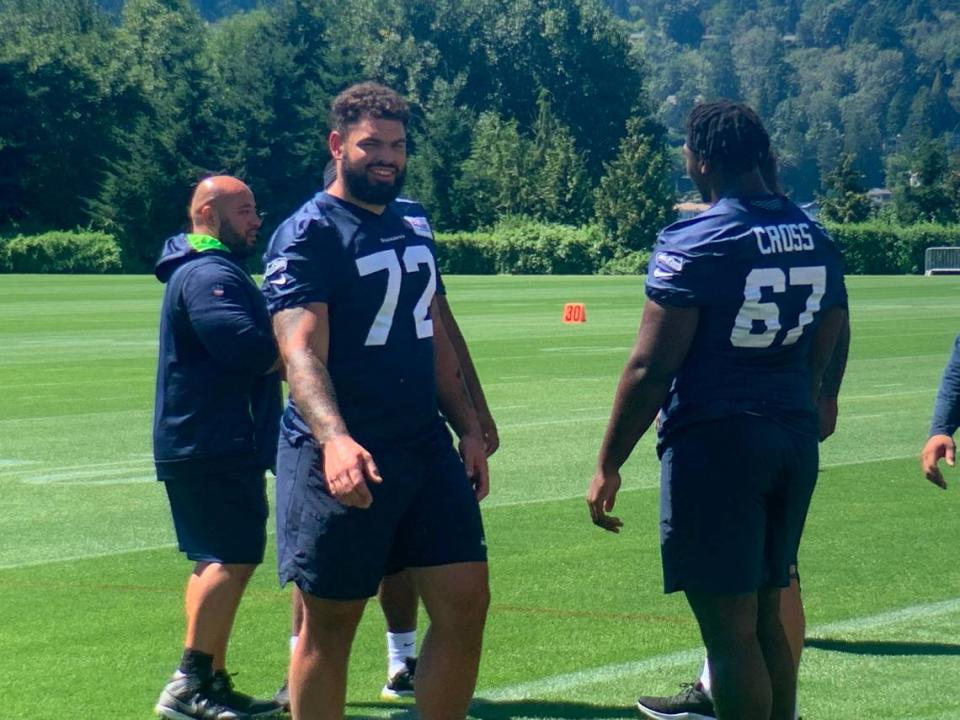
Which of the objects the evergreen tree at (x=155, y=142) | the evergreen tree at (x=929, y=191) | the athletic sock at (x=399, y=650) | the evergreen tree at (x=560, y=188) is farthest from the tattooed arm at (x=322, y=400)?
the evergreen tree at (x=560, y=188)

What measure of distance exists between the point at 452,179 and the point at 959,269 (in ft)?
99.8

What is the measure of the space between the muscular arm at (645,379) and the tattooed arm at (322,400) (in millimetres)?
661

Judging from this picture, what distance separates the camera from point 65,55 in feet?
292

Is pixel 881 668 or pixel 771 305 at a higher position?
pixel 771 305

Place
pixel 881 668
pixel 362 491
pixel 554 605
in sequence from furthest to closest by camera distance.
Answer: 1. pixel 554 605
2. pixel 881 668
3. pixel 362 491

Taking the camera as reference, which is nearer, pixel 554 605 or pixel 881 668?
pixel 881 668

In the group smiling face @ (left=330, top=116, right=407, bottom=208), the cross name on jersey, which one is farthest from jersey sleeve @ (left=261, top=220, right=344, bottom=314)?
the cross name on jersey

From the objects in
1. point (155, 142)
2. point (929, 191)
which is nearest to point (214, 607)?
point (155, 142)

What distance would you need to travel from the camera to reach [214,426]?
6.44m

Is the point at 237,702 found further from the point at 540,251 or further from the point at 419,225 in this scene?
the point at 540,251

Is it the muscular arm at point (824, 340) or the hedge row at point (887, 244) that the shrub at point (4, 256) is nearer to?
the hedge row at point (887, 244)

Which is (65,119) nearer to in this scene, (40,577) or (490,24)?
(490,24)

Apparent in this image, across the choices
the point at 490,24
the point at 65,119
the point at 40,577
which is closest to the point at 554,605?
the point at 40,577

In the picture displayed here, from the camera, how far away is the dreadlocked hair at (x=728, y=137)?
5.19m
